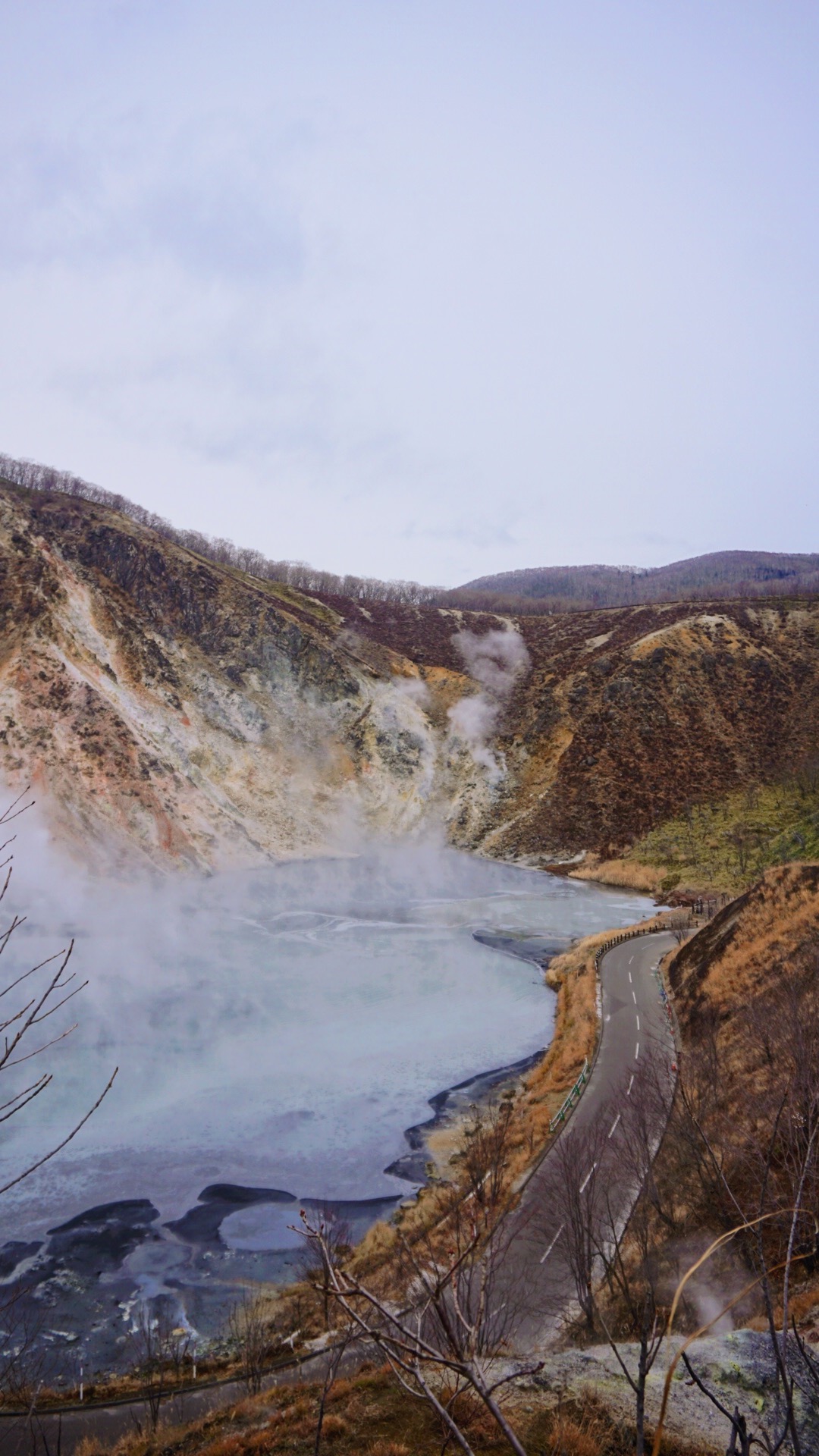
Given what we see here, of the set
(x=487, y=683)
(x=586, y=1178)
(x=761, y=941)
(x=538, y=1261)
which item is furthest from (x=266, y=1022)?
(x=487, y=683)

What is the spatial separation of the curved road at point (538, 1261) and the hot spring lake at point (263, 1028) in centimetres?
414

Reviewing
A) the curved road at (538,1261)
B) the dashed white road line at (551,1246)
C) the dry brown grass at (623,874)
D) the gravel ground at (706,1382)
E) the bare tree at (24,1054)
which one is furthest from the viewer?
the dry brown grass at (623,874)

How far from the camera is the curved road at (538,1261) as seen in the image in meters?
10.8

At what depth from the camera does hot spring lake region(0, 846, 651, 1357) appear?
1883cm

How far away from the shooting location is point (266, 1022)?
94.8 ft

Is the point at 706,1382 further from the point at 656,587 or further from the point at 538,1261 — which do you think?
the point at 656,587

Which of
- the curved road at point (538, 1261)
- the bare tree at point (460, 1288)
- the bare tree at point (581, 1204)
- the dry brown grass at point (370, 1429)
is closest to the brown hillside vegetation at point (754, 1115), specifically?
the bare tree at point (581, 1204)

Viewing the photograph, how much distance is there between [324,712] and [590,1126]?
55104mm

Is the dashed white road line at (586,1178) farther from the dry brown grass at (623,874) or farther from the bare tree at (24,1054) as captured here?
the dry brown grass at (623,874)

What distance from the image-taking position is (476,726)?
244 feet

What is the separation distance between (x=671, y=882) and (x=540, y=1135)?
3445cm

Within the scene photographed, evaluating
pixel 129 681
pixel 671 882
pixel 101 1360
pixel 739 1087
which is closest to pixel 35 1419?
pixel 101 1360

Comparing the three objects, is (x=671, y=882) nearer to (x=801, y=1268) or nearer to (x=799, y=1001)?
(x=799, y=1001)

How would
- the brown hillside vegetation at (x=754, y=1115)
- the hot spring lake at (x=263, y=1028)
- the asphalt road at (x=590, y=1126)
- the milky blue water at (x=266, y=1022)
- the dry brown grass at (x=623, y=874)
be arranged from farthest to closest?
the dry brown grass at (x=623, y=874)
the milky blue water at (x=266, y=1022)
the hot spring lake at (x=263, y=1028)
the asphalt road at (x=590, y=1126)
the brown hillside vegetation at (x=754, y=1115)
